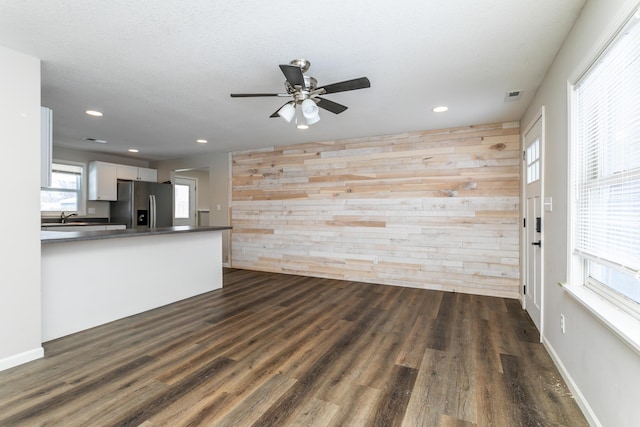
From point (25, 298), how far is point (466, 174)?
4913mm

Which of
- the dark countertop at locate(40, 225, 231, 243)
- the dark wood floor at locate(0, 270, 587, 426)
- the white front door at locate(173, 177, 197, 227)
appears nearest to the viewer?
the dark wood floor at locate(0, 270, 587, 426)

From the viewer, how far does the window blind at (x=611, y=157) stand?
1.37m

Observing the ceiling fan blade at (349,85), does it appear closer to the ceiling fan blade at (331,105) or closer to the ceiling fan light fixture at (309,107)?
the ceiling fan light fixture at (309,107)

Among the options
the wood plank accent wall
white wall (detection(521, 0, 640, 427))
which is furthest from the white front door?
white wall (detection(521, 0, 640, 427))

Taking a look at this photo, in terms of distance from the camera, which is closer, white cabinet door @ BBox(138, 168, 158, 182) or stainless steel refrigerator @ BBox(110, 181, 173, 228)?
stainless steel refrigerator @ BBox(110, 181, 173, 228)

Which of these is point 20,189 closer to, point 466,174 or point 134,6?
point 134,6

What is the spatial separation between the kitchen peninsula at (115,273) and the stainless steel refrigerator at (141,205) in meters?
3.01

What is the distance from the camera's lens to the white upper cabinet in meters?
6.38

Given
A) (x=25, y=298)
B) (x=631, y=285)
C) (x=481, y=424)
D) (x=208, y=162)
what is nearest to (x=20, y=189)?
(x=25, y=298)

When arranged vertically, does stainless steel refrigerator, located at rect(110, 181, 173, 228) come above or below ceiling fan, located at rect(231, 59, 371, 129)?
below

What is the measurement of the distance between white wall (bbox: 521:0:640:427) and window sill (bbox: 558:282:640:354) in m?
0.08

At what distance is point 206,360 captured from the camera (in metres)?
2.36

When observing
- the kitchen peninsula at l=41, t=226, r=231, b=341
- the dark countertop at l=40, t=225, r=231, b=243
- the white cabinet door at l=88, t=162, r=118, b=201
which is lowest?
the kitchen peninsula at l=41, t=226, r=231, b=341

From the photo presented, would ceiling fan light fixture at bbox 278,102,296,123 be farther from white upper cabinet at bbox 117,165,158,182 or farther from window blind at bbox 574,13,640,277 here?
white upper cabinet at bbox 117,165,158,182
